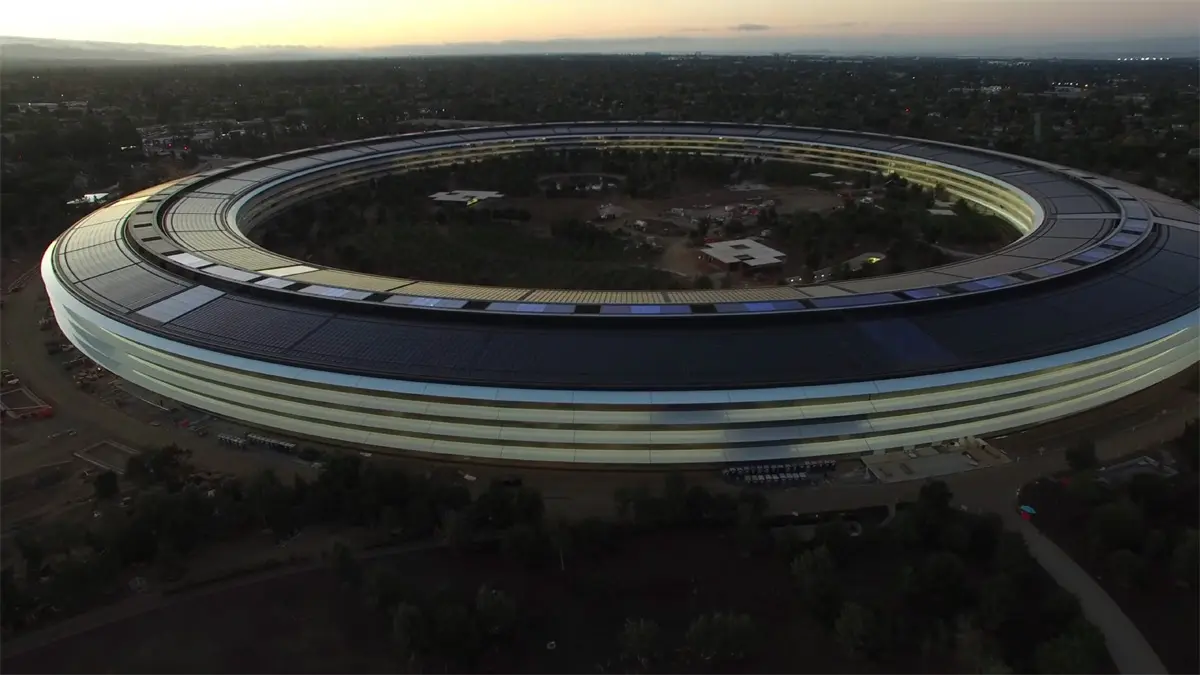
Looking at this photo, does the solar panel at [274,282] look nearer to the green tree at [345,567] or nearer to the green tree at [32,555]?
the green tree at [32,555]

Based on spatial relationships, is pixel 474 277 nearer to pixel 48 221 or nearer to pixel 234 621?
pixel 234 621

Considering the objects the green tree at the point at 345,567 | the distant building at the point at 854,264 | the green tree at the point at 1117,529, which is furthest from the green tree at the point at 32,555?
the distant building at the point at 854,264

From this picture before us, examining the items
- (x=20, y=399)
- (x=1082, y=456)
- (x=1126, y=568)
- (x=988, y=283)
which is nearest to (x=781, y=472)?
(x=1126, y=568)

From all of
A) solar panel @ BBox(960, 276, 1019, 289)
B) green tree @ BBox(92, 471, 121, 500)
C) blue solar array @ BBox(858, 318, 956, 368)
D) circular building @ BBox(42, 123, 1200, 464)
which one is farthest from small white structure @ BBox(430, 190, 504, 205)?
solar panel @ BBox(960, 276, 1019, 289)

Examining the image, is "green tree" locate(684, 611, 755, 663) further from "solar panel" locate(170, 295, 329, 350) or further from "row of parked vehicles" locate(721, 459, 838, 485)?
"solar panel" locate(170, 295, 329, 350)

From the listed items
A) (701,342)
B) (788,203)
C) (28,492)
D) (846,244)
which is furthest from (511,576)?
(788,203)
